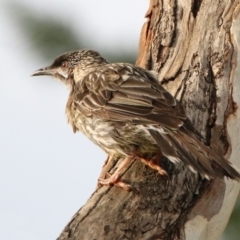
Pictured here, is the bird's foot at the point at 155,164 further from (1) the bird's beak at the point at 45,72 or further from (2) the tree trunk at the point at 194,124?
(1) the bird's beak at the point at 45,72

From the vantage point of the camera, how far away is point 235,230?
580 centimetres

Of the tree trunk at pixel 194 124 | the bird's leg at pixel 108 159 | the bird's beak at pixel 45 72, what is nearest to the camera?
the tree trunk at pixel 194 124

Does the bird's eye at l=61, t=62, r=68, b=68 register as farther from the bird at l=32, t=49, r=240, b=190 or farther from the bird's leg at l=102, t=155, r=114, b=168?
the bird's leg at l=102, t=155, r=114, b=168

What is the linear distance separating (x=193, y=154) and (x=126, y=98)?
2.47 ft

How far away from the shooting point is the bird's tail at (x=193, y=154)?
4.55 metres

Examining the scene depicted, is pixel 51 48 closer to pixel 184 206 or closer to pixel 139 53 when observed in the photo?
pixel 139 53

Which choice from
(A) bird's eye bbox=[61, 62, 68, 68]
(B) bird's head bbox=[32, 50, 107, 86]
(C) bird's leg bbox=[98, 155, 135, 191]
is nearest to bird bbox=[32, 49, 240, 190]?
(C) bird's leg bbox=[98, 155, 135, 191]

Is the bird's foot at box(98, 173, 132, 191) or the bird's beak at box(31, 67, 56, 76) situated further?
the bird's beak at box(31, 67, 56, 76)

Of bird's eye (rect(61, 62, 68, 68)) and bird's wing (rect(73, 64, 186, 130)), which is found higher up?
bird's wing (rect(73, 64, 186, 130))

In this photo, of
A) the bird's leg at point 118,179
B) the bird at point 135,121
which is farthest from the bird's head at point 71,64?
the bird's leg at point 118,179

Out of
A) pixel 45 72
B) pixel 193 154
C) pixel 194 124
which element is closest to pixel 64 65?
pixel 45 72

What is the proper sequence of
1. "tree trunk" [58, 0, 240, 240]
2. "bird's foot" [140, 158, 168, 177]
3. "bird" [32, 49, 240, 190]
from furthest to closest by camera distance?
"bird's foot" [140, 158, 168, 177]
"bird" [32, 49, 240, 190]
"tree trunk" [58, 0, 240, 240]

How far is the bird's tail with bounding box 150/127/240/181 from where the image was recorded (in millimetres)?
4551

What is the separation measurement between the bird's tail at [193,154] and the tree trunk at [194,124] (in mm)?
225
